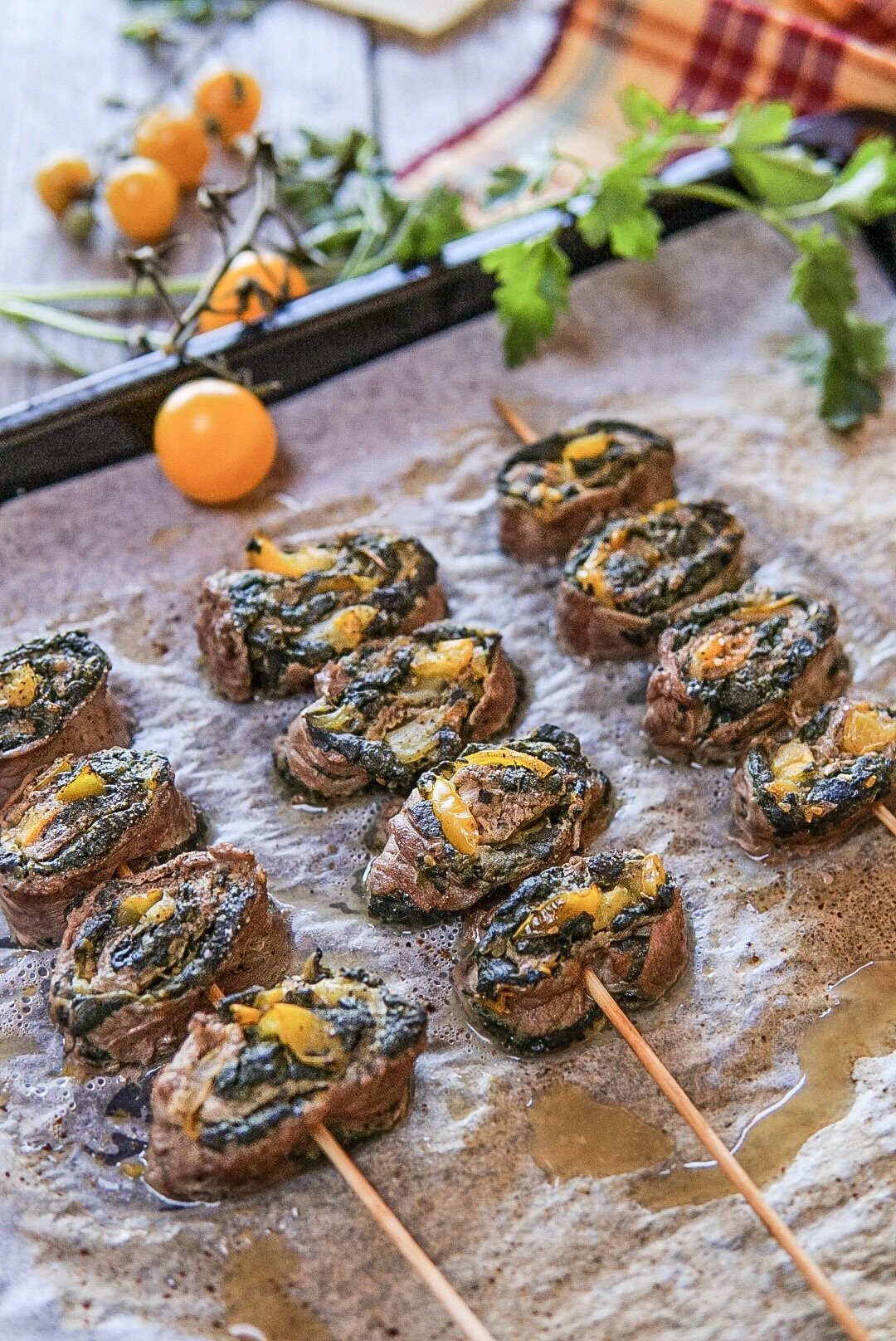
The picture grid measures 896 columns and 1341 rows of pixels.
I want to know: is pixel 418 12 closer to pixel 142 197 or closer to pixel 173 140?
pixel 173 140

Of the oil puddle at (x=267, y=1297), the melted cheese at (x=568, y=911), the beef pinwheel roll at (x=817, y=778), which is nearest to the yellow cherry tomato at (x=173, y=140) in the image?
the beef pinwheel roll at (x=817, y=778)

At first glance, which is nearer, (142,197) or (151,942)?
(151,942)

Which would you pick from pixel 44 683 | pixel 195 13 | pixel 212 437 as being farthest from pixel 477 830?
pixel 195 13

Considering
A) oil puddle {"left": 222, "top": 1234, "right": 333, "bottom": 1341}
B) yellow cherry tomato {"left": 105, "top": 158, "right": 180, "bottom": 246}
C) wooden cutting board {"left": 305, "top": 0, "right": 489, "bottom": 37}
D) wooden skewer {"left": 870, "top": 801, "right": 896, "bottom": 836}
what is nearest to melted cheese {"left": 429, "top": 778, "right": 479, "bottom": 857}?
oil puddle {"left": 222, "top": 1234, "right": 333, "bottom": 1341}

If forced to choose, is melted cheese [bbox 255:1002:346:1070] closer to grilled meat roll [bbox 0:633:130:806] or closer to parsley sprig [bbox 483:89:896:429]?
grilled meat roll [bbox 0:633:130:806]

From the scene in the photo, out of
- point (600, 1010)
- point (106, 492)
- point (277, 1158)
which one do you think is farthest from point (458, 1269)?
point (106, 492)

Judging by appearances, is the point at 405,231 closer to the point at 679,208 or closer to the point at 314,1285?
the point at 679,208

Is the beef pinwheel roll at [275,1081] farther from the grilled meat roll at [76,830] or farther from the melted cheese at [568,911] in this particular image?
the grilled meat roll at [76,830]

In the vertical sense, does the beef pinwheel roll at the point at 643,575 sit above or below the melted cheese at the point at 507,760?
above
